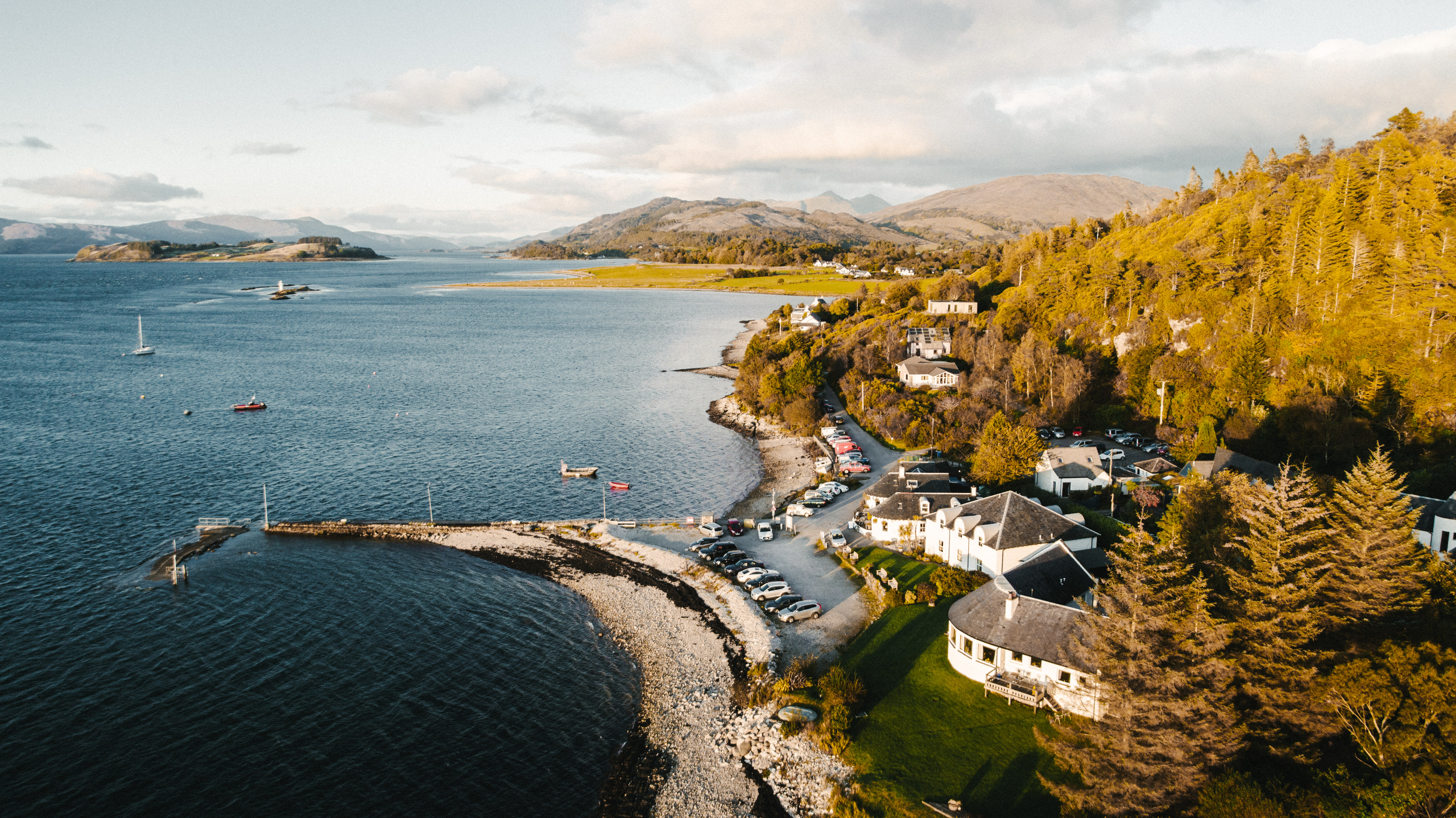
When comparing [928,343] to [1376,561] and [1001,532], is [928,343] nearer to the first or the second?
[1001,532]

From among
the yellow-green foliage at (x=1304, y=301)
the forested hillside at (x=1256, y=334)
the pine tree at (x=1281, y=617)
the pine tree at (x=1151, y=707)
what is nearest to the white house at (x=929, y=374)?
the forested hillside at (x=1256, y=334)

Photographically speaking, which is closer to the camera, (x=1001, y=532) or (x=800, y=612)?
(x=800, y=612)

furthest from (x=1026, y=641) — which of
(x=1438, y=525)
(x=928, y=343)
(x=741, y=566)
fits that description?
(x=928, y=343)

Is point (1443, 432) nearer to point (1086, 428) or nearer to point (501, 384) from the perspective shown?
point (1086, 428)

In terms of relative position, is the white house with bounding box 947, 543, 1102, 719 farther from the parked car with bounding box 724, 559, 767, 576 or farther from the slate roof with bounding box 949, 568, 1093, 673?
the parked car with bounding box 724, 559, 767, 576

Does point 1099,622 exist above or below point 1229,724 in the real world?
above

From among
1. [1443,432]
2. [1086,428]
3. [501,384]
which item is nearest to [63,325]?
[501,384]

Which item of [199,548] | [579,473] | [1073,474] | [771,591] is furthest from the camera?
[579,473]

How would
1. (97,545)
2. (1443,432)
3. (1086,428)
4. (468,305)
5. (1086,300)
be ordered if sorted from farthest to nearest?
(468,305), (1086,300), (1086,428), (1443,432), (97,545)
